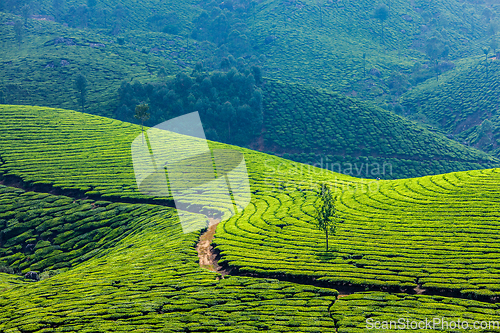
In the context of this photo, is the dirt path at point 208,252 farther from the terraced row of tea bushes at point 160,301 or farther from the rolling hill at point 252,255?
the terraced row of tea bushes at point 160,301

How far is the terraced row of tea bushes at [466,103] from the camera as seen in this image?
95562mm

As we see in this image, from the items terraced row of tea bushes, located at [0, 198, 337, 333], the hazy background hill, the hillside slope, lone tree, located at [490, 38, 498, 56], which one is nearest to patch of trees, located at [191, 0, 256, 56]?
the hillside slope

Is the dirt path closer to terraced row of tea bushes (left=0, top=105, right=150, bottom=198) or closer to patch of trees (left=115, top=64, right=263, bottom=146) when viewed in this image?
terraced row of tea bushes (left=0, top=105, right=150, bottom=198)

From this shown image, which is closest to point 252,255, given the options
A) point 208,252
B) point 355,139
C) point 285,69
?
point 208,252

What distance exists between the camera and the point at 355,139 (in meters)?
88.8

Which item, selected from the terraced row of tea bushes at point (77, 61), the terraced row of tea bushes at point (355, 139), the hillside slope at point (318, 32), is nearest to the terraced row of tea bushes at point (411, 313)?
the terraced row of tea bushes at point (355, 139)

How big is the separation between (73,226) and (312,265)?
29.5 metres

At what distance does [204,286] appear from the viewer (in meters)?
29.6

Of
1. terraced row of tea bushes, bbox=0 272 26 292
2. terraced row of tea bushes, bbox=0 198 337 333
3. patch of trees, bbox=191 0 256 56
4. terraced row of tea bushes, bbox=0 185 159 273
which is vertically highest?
patch of trees, bbox=191 0 256 56

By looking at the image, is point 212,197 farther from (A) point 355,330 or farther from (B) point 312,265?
(A) point 355,330

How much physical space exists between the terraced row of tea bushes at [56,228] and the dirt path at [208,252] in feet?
29.9

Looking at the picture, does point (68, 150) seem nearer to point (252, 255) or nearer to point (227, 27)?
point (252, 255)

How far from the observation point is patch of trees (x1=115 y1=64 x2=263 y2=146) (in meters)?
93.5

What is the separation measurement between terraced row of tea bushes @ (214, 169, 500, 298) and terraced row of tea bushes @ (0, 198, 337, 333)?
320cm
